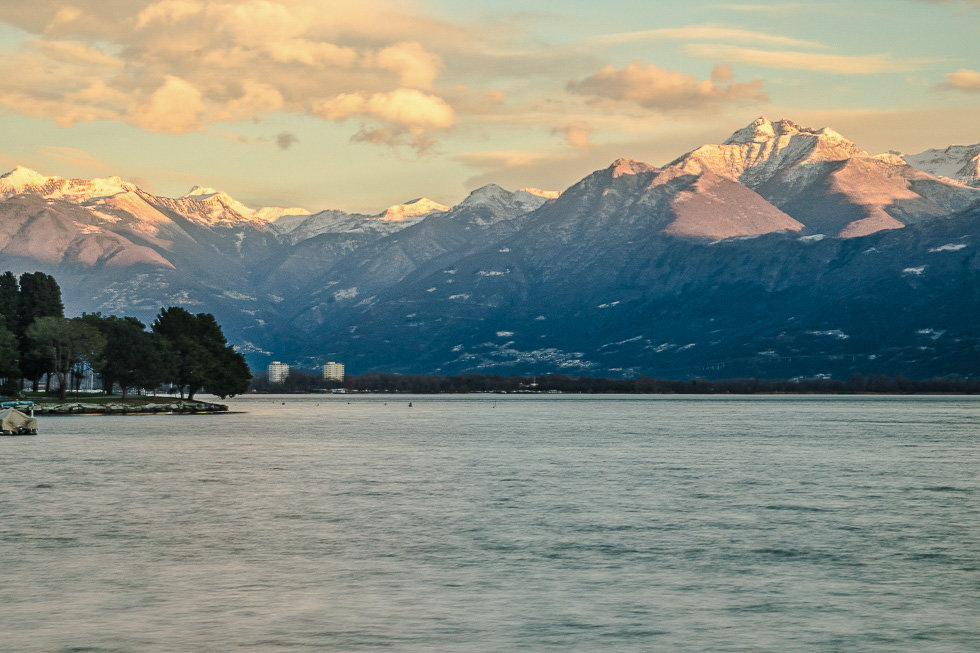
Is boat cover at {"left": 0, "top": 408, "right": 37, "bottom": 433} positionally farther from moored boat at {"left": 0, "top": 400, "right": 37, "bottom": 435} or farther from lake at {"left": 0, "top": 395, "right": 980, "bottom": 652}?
lake at {"left": 0, "top": 395, "right": 980, "bottom": 652}

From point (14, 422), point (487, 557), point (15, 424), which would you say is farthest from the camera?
point (15, 424)

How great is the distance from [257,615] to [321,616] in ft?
7.19

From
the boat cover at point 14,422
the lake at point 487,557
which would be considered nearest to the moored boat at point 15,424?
→ the boat cover at point 14,422

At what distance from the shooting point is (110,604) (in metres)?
41.2

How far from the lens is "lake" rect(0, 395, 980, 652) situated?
37.2 meters

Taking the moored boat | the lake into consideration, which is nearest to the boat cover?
the moored boat

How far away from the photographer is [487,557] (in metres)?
53.0

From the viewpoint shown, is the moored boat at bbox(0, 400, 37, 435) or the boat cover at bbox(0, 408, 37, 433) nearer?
the moored boat at bbox(0, 400, 37, 435)

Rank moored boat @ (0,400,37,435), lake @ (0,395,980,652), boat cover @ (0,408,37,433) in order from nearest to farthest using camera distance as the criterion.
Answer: lake @ (0,395,980,652) < moored boat @ (0,400,37,435) < boat cover @ (0,408,37,433)

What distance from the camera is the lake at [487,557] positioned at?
122ft

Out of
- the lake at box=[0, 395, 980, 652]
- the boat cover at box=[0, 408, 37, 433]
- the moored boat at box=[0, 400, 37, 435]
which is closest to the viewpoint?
the lake at box=[0, 395, 980, 652]

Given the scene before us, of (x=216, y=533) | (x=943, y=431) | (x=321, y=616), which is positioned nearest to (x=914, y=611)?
(x=321, y=616)

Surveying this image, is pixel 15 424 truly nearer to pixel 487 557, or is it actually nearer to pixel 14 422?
pixel 14 422

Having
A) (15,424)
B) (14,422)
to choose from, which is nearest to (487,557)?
(14,422)
